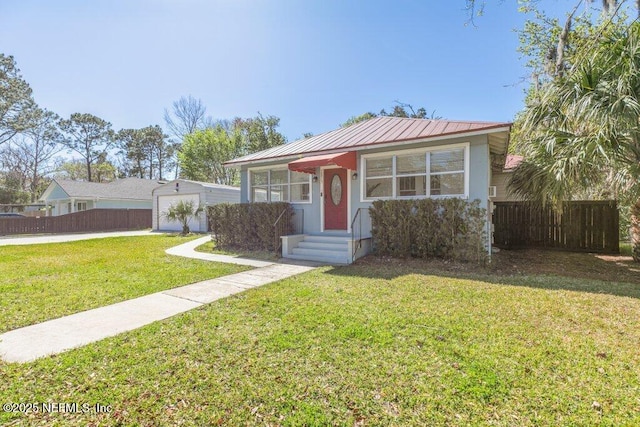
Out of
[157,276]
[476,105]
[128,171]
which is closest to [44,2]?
[157,276]

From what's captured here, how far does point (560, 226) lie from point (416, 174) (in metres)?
6.58

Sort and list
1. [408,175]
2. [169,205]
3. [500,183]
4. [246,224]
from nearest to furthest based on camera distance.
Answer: [408,175]
[246,224]
[500,183]
[169,205]

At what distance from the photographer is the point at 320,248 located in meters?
9.30

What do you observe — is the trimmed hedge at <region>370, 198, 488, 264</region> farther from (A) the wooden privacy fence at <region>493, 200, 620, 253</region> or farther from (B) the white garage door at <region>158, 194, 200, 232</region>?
(B) the white garage door at <region>158, 194, 200, 232</region>

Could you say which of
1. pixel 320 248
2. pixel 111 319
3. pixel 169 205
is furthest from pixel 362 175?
pixel 169 205

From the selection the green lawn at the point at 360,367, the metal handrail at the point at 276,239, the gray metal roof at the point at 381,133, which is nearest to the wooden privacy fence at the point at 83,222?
the gray metal roof at the point at 381,133

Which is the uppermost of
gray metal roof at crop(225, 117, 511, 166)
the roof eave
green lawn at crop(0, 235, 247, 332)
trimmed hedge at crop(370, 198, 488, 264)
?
gray metal roof at crop(225, 117, 511, 166)

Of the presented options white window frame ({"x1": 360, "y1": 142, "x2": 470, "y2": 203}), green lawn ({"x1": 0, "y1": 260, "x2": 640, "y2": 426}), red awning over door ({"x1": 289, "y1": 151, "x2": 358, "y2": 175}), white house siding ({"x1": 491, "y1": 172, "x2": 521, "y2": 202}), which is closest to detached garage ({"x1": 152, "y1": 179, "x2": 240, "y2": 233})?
red awning over door ({"x1": 289, "y1": 151, "x2": 358, "y2": 175})

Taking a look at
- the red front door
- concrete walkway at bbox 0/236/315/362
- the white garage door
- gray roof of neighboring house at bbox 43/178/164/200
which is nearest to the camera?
concrete walkway at bbox 0/236/315/362

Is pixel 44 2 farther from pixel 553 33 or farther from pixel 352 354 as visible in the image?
pixel 553 33

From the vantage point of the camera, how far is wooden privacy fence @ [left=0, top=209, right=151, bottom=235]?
64.3ft

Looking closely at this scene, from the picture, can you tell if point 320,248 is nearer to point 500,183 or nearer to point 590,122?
point 590,122

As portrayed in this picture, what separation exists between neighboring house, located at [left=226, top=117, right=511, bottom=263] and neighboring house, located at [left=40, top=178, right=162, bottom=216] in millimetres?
20097

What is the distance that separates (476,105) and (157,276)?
23.5 m
